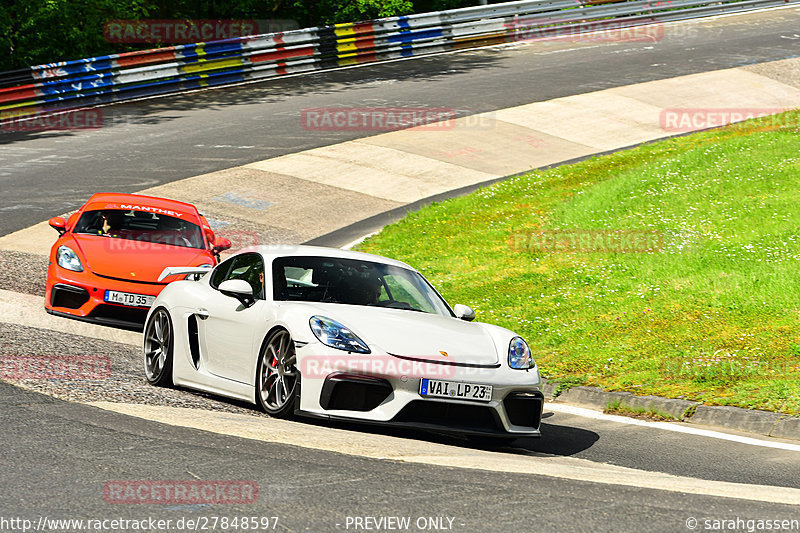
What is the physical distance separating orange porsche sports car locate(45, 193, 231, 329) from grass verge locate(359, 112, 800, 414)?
11.5 ft

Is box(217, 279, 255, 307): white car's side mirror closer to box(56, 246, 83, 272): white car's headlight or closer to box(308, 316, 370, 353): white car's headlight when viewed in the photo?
box(308, 316, 370, 353): white car's headlight

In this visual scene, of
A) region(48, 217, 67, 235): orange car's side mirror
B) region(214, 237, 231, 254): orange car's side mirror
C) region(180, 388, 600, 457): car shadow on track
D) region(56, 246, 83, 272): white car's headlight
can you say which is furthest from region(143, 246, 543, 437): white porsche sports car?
region(48, 217, 67, 235): orange car's side mirror

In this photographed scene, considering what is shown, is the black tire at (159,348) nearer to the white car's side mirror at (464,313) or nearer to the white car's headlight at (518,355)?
the white car's side mirror at (464,313)

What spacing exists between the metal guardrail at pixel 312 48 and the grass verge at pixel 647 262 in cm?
1166

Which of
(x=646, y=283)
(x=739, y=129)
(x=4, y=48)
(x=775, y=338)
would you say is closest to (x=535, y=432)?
(x=775, y=338)

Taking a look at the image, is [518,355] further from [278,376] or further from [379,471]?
[379,471]

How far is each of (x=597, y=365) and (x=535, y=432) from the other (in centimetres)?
278

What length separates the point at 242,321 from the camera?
26.5ft

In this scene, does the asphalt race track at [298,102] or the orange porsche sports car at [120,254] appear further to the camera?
the asphalt race track at [298,102]

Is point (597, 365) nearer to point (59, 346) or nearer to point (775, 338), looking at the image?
point (775, 338)

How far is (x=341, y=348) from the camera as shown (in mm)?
7184

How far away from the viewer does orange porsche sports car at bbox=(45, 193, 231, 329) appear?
11375mm

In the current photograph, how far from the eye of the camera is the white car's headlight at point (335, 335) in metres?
7.21

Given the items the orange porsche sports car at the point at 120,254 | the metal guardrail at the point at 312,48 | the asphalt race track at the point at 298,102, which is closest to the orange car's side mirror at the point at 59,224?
the orange porsche sports car at the point at 120,254
